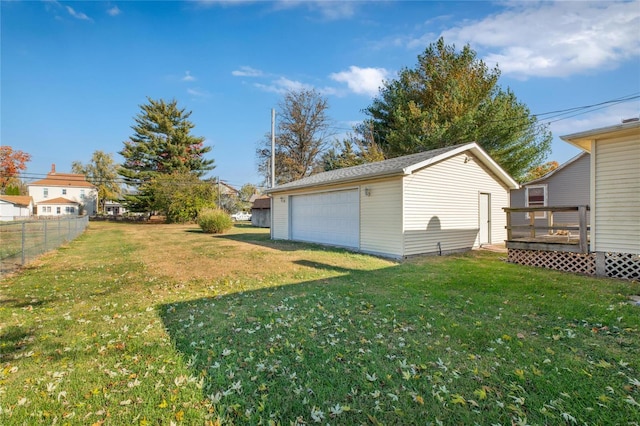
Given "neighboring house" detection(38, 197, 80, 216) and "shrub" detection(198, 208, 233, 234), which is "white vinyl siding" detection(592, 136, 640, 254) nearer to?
"shrub" detection(198, 208, 233, 234)

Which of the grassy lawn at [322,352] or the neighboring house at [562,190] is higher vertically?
the neighboring house at [562,190]

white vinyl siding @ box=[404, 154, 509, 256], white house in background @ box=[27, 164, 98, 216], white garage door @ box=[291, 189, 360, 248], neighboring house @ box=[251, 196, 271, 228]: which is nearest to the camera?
white vinyl siding @ box=[404, 154, 509, 256]

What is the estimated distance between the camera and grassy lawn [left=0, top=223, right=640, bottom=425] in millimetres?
2207

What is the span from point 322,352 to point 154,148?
37.0 meters

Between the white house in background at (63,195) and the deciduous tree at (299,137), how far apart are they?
3372 centimetres

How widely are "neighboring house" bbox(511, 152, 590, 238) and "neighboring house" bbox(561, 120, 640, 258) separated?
28.4ft

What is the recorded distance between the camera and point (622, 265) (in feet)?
21.1

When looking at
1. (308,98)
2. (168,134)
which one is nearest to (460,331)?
(308,98)

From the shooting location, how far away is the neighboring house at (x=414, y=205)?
9359mm

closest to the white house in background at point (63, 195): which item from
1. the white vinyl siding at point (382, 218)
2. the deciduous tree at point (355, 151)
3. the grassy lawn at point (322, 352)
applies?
the deciduous tree at point (355, 151)

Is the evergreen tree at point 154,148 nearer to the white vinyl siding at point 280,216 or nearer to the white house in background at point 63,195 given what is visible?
the white house in background at point 63,195

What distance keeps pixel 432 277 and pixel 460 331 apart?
10.3ft

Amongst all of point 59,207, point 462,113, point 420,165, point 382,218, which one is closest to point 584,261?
point 420,165

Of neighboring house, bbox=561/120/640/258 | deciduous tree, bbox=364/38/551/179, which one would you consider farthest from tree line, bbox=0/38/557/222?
neighboring house, bbox=561/120/640/258
